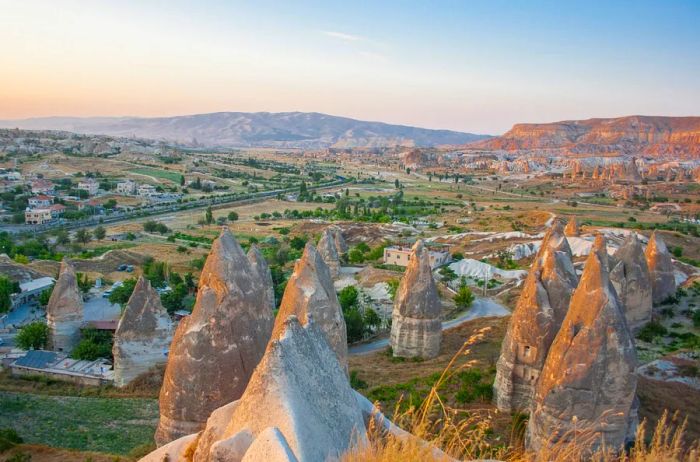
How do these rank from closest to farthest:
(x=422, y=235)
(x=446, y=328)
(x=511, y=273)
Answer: (x=446, y=328)
(x=511, y=273)
(x=422, y=235)

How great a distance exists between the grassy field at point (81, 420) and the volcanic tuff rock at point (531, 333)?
9769 mm

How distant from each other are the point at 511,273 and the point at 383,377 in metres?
21.0

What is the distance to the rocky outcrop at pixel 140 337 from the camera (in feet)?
60.9

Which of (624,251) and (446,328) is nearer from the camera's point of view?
(624,251)

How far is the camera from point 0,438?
533 inches

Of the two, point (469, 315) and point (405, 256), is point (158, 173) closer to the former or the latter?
point (405, 256)

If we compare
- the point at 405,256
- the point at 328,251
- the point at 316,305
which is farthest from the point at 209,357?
the point at 405,256

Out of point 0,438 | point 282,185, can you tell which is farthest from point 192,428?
point 282,185

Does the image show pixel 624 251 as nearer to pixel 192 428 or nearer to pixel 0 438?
pixel 192 428

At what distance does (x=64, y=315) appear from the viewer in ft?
75.4

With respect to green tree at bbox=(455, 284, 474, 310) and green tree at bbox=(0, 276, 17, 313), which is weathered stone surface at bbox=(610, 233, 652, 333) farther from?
green tree at bbox=(0, 276, 17, 313)

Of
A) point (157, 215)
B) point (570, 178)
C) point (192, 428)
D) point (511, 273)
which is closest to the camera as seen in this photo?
Result: point (192, 428)

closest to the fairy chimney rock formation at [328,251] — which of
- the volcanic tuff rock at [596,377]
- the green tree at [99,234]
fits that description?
the volcanic tuff rock at [596,377]

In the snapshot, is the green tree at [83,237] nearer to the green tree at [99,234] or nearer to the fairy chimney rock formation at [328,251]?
the green tree at [99,234]
